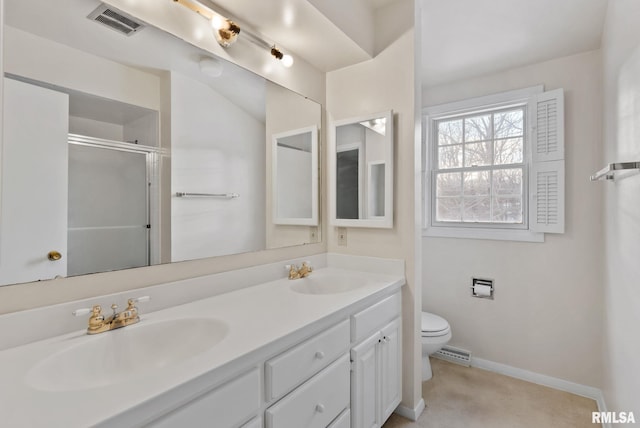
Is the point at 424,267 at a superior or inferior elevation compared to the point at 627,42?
inferior

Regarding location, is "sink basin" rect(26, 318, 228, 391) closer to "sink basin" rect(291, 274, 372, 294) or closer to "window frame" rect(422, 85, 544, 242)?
"sink basin" rect(291, 274, 372, 294)

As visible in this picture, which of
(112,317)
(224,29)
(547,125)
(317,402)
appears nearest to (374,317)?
(317,402)

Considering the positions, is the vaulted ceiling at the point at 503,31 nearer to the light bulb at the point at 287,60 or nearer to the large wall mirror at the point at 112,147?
the light bulb at the point at 287,60

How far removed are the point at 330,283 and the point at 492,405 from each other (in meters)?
1.38

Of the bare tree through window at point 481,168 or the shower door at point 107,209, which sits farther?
the bare tree through window at point 481,168

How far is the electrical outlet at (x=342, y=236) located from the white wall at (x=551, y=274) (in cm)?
113

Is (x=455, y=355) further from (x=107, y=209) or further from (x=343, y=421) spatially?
(x=107, y=209)

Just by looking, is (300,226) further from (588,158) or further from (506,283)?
(588,158)

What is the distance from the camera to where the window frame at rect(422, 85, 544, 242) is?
247 centimetres

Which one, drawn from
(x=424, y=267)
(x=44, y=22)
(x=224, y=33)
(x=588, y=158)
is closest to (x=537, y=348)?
(x=424, y=267)

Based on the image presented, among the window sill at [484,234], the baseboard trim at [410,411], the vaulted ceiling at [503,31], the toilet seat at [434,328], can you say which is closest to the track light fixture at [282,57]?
the vaulted ceiling at [503,31]

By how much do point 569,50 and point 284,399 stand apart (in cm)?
280

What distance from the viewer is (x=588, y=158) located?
221 cm

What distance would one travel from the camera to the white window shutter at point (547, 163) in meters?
2.29
